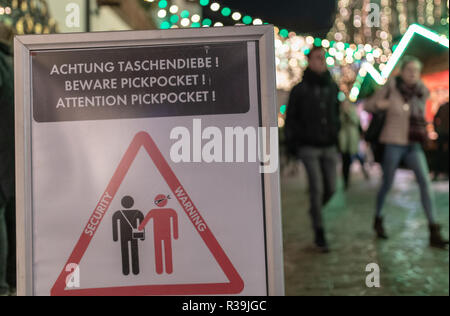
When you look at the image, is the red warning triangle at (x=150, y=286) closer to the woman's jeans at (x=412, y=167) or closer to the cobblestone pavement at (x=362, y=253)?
the cobblestone pavement at (x=362, y=253)

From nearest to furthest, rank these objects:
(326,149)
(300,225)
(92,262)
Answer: (92,262) < (326,149) < (300,225)

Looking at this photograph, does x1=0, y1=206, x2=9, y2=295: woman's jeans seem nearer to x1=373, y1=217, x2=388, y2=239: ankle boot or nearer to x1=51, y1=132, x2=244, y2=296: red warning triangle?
x1=51, y1=132, x2=244, y2=296: red warning triangle

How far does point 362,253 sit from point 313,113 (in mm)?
1567

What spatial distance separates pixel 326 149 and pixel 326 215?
2.45m

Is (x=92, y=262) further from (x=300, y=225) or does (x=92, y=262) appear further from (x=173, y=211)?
(x=300, y=225)

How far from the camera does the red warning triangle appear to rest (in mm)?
2254

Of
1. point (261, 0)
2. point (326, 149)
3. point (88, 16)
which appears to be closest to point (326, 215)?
point (326, 149)

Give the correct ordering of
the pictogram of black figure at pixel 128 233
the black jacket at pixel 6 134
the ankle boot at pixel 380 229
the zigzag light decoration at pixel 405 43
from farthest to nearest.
Result: the ankle boot at pixel 380 229
the zigzag light decoration at pixel 405 43
the black jacket at pixel 6 134
the pictogram of black figure at pixel 128 233

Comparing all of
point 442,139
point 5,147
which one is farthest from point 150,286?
point 442,139

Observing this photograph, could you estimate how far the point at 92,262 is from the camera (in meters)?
2.25

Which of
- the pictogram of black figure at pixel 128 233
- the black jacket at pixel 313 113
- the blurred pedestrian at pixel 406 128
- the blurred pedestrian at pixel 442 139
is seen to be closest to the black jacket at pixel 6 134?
the pictogram of black figure at pixel 128 233

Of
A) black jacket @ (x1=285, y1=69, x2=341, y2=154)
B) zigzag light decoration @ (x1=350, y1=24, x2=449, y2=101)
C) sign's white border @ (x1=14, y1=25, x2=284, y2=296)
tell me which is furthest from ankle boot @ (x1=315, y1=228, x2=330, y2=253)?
sign's white border @ (x1=14, y1=25, x2=284, y2=296)

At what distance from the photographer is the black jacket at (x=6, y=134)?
4059 mm

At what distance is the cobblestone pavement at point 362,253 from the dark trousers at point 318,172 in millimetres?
425
